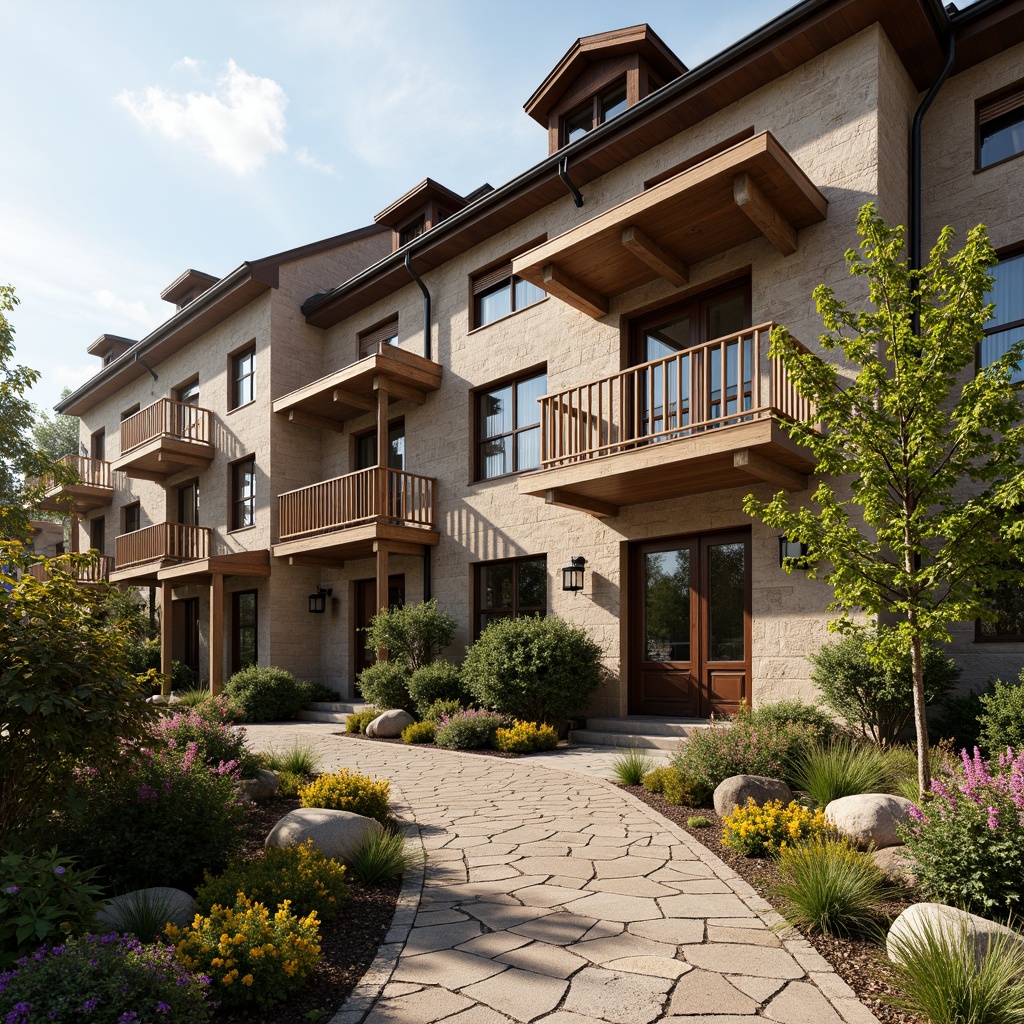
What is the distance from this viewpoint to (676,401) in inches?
450

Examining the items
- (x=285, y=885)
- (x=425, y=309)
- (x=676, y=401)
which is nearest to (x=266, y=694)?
(x=425, y=309)

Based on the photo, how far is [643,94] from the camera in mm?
12875

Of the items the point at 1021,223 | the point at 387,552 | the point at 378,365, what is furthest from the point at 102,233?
the point at 1021,223

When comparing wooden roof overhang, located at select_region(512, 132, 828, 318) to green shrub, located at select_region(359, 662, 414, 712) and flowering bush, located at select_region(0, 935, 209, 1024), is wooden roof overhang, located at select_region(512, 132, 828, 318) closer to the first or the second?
green shrub, located at select_region(359, 662, 414, 712)

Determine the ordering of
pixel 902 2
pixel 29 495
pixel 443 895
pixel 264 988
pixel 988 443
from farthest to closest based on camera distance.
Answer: pixel 29 495, pixel 902 2, pixel 988 443, pixel 443 895, pixel 264 988

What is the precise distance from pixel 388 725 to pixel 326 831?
699 cm

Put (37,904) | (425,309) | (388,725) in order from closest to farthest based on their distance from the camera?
(37,904) → (388,725) → (425,309)

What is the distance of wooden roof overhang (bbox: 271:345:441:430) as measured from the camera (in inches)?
584

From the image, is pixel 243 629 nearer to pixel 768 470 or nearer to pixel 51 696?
pixel 768 470

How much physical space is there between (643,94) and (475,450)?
683 centimetres

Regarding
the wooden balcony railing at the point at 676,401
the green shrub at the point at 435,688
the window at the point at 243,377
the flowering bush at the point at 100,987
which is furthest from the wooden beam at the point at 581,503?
the window at the point at 243,377

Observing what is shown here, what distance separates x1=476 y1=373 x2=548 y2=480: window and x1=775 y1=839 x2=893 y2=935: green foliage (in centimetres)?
978

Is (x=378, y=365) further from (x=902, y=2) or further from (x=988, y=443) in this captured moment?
(x=988, y=443)

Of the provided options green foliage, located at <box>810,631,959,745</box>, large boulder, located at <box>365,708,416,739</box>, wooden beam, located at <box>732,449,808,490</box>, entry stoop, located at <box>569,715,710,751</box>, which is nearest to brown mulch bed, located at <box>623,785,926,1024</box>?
green foliage, located at <box>810,631,959,745</box>
